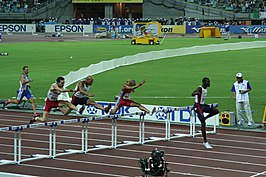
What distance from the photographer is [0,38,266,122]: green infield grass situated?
29.7 metres

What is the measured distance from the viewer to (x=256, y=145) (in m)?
19.1

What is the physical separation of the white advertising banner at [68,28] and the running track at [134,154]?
68669 mm

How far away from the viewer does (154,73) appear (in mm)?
39906

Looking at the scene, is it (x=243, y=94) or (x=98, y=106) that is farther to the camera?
(x=243, y=94)

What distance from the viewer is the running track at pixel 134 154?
51.3ft

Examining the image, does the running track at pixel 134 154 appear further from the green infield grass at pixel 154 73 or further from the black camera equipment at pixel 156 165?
the green infield grass at pixel 154 73

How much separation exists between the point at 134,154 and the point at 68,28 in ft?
245

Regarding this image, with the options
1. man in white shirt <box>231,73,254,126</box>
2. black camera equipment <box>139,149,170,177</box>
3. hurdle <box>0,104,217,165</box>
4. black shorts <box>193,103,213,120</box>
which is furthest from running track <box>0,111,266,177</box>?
black camera equipment <box>139,149,170,177</box>

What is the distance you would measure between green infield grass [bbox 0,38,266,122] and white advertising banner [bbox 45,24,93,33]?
30894mm

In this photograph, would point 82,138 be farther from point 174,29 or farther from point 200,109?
point 174,29

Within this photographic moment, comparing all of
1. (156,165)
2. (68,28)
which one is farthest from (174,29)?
(156,165)

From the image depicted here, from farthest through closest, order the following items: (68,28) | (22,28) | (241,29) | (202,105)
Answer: (22,28), (68,28), (241,29), (202,105)

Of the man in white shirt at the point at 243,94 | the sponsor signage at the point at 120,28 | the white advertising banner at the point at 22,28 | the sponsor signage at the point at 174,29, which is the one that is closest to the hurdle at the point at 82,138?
the man in white shirt at the point at 243,94

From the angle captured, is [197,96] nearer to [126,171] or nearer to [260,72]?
[126,171]
